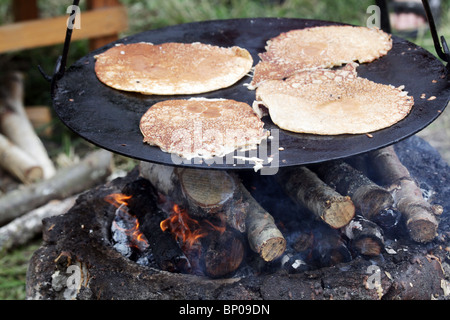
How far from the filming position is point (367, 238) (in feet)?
7.84

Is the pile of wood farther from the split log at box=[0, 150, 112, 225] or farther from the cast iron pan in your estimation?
the cast iron pan

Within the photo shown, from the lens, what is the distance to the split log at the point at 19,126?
5120 mm

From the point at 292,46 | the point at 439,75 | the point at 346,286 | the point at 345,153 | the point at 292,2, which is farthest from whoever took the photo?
the point at 292,2

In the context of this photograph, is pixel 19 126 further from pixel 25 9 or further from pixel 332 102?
pixel 332 102

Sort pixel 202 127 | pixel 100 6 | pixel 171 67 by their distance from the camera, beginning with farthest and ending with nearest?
pixel 100 6 < pixel 171 67 < pixel 202 127

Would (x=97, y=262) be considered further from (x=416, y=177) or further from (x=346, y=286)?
(x=416, y=177)

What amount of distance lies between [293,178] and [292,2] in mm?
5715

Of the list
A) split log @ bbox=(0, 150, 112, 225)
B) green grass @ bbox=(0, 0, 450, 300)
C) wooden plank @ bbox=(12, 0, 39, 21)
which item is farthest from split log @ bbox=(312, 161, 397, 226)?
wooden plank @ bbox=(12, 0, 39, 21)

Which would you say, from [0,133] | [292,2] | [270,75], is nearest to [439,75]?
[270,75]

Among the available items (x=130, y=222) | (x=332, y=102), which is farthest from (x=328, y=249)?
(x=130, y=222)

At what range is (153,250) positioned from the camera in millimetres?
2604

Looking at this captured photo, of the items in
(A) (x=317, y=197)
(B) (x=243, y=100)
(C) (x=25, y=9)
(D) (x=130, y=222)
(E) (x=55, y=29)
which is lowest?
(C) (x=25, y=9)

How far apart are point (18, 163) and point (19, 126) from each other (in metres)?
0.76
